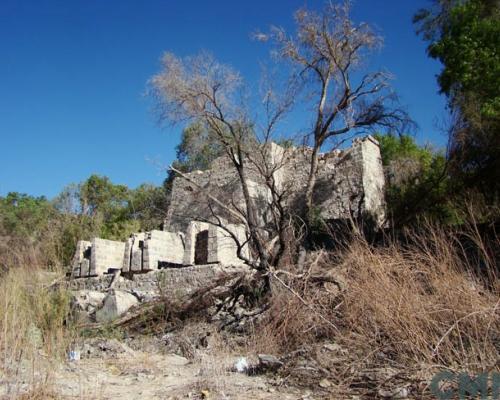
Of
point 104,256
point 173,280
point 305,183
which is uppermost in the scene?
point 305,183

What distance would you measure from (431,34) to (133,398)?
46.7 feet

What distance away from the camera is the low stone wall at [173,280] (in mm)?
9500

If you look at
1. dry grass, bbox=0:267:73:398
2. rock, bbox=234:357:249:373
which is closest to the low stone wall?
rock, bbox=234:357:249:373

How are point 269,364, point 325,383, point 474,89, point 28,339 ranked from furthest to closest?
point 474,89 → point 269,364 → point 325,383 → point 28,339

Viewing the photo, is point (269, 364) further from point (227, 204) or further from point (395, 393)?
point (227, 204)

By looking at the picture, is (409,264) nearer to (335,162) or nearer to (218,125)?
(218,125)

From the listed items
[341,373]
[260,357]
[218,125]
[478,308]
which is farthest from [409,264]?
[218,125]

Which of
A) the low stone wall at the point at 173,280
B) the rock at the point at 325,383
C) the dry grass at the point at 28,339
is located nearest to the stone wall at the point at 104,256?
the low stone wall at the point at 173,280

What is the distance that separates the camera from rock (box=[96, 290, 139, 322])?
8180mm

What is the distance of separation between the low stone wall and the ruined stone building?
58cm

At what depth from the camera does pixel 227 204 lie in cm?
1526

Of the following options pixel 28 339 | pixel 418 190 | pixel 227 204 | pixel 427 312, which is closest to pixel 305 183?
pixel 227 204

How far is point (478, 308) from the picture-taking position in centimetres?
391

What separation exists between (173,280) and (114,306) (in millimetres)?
1814
